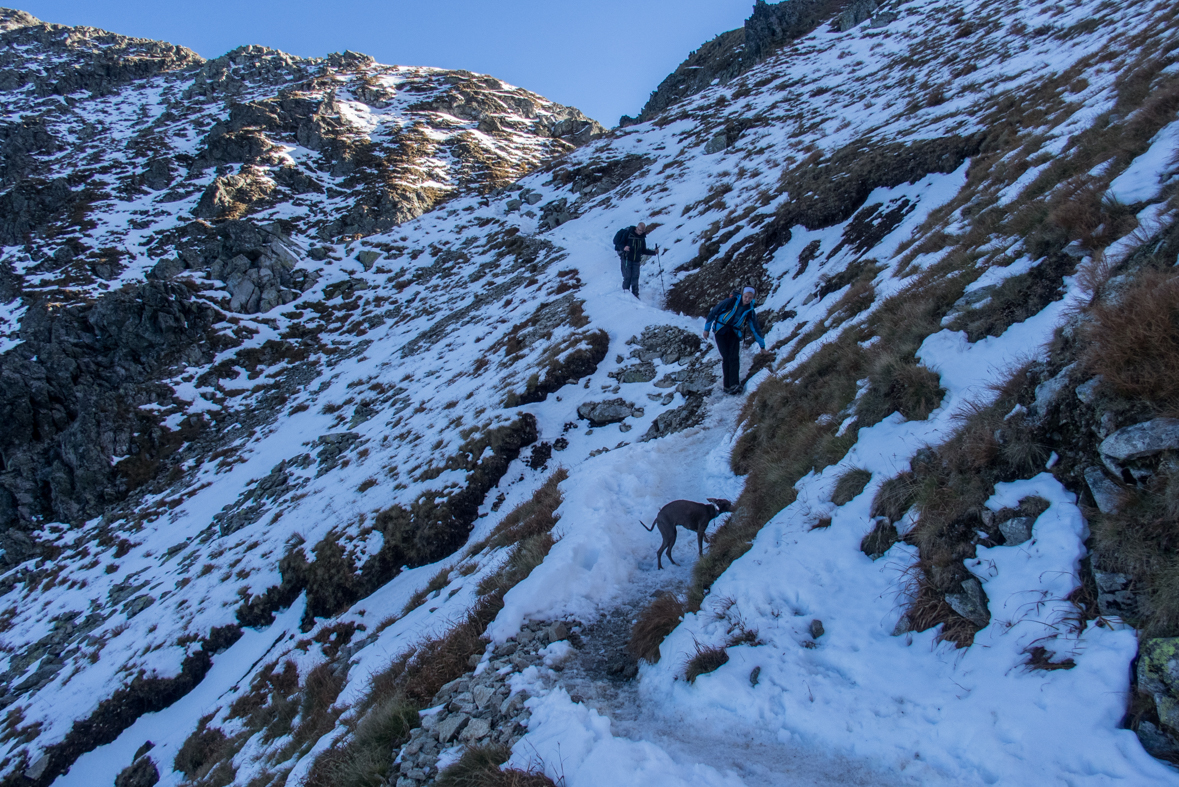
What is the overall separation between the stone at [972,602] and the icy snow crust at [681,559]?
92 millimetres

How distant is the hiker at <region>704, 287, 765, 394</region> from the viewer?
36.0 ft

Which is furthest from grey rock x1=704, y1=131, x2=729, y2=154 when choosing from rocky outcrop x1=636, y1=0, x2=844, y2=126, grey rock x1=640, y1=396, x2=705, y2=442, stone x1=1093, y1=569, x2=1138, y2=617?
stone x1=1093, y1=569, x2=1138, y2=617

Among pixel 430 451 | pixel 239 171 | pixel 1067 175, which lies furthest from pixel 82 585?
pixel 239 171

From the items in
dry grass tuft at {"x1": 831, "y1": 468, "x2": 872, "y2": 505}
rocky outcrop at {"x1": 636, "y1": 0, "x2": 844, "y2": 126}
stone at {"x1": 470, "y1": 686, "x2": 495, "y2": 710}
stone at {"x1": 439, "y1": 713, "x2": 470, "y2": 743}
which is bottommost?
stone at {"x1": 470, "y1": 686, "x2": 495, "y2": 710}

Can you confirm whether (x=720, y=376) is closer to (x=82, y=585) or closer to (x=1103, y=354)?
(x=1103, y=354)

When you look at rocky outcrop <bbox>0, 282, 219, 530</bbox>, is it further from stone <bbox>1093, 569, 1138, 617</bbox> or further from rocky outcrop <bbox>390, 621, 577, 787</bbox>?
stone <bbox>1093, 569, 1138, 617</bbox>

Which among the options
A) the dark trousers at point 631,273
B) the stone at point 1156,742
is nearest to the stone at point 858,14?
the dark trousers at point 631,273

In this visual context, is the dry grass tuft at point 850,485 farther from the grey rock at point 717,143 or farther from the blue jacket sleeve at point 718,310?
the grey rock at point 717,143

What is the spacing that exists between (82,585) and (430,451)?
1567cm

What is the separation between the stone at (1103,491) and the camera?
10.3 ft

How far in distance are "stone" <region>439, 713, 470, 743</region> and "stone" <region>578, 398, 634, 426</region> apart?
8765mm

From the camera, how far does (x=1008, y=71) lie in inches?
757

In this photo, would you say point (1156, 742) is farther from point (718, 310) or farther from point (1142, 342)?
point (718, 310)

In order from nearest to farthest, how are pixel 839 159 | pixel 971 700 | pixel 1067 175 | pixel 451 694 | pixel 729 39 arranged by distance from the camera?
pixel 971 700, pixel 451 694, pixel 1067 175, pixel 839 159, pixel 729 39
